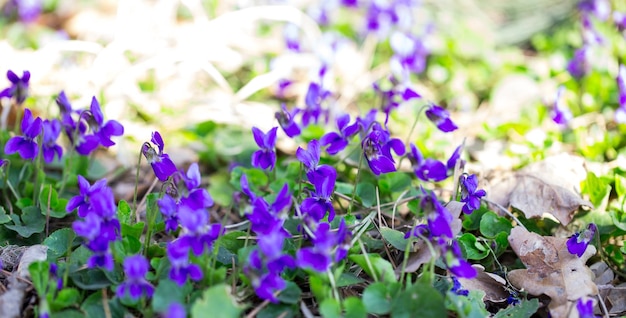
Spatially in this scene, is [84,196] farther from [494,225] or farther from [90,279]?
[494,225]

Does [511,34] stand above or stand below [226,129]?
above

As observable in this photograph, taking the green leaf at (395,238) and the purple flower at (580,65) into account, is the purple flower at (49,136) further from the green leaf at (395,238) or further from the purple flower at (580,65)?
the purple flower at (580,65)

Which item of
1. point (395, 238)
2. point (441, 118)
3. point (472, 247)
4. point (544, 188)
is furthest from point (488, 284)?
point (441, 118)

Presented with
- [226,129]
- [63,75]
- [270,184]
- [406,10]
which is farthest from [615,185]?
[63,75]

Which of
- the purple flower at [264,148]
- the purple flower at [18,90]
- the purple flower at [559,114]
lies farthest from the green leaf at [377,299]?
the purple flower at [559,114]

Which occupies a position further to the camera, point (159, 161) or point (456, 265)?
point (159, 161)

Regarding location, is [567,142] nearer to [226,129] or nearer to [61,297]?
[226,129]
